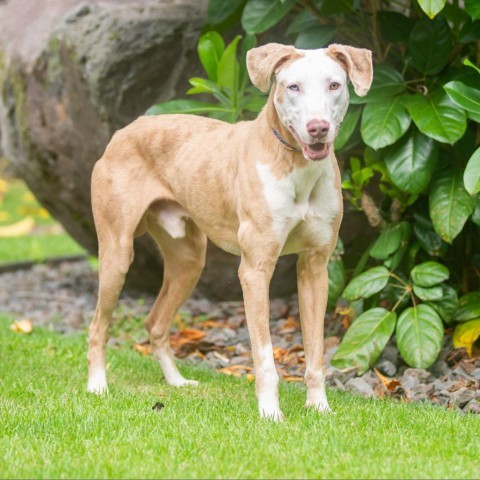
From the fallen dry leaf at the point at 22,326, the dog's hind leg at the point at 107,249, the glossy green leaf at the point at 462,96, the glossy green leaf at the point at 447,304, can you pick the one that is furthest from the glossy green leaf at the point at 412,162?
the fallen dry leaf at the point at 22,326

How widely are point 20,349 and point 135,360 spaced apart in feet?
2.60

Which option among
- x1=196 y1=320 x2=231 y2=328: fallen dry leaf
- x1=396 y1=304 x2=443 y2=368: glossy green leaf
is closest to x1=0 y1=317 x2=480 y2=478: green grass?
x1=396 y1=304 x2=443 y2=368: glossy green leaf

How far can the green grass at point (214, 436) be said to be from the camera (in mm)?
3543

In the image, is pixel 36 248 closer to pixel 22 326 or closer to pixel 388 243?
pixel 22 326

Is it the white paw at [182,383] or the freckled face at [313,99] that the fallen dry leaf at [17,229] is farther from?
the freckled face at [313,99]

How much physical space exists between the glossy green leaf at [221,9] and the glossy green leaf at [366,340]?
210 centimetres

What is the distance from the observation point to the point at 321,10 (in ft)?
18.6

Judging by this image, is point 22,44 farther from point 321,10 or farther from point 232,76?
point 321,10

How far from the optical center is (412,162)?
17.3 ft

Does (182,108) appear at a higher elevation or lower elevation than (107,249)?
higher

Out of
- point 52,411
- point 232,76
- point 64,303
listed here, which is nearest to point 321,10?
point 232,76

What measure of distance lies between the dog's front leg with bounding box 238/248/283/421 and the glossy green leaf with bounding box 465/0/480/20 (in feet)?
5.59

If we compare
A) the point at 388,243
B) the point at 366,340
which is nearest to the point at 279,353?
the point at 366,340

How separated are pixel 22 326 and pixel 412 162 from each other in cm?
324
